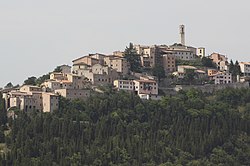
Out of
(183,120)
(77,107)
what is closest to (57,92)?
(77,107)

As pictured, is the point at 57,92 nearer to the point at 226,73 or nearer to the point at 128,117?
the point at 128,117

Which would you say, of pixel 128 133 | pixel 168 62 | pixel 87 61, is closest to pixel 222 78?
pixel 168 62

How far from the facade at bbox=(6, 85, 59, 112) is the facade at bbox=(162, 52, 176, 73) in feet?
73.4

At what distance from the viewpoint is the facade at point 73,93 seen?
330 ft

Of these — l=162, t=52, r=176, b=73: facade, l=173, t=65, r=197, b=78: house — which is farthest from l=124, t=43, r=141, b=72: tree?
l=173, t=65, r=197, b=78: house

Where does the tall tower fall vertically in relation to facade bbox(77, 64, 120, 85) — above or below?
above

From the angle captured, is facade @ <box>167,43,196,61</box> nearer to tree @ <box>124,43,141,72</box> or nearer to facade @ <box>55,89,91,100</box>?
tree @ <box>124,43,141,72</box>

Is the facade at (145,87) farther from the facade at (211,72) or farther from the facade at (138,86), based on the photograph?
the facade at (211,72)

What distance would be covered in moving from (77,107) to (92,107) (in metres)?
1.56

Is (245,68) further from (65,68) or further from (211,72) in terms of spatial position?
(65,68)

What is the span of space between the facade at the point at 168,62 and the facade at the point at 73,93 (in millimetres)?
17064

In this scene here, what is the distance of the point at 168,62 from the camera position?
Result: 383ft

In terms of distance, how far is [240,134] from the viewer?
3767 inches

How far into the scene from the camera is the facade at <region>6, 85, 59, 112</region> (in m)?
96.8
